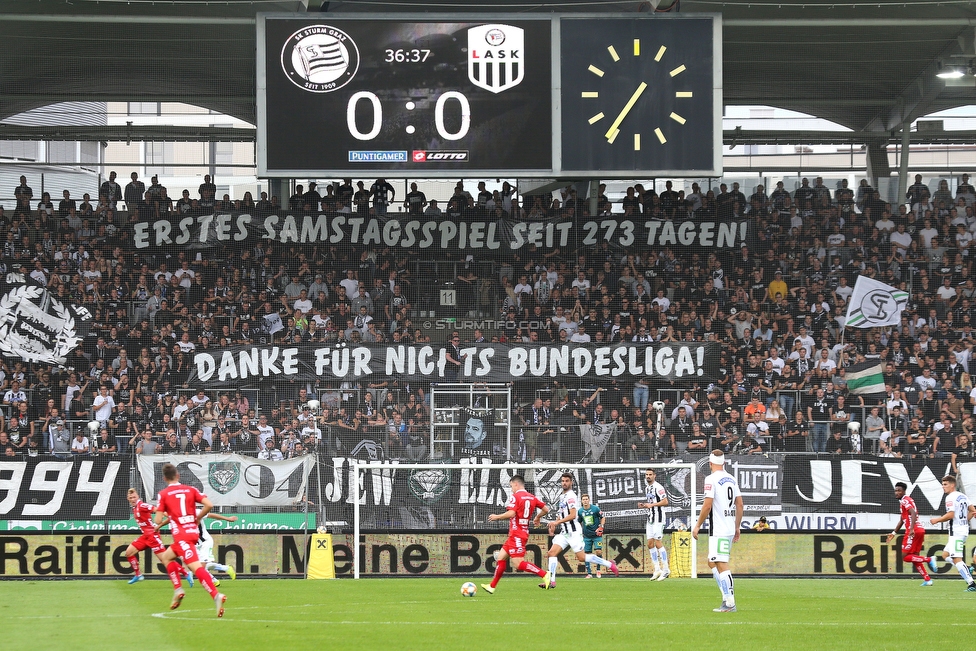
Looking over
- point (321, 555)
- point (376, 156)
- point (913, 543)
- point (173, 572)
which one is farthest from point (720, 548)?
point (376, 156)

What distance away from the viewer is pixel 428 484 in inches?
952

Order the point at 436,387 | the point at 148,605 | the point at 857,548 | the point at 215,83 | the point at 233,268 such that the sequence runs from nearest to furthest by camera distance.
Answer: the point at 148,605 < the point at 857,548 < the point at 436,387 < the point at 233,268 < the point at 215,83

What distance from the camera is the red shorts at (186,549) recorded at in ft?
45.8

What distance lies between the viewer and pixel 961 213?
102 feet

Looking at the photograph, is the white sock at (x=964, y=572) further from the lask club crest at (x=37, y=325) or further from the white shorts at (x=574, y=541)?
the lask club crest at (x=37, y=325)

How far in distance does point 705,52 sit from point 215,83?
13471mm

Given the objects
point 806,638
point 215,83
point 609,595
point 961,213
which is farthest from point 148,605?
point 961,213

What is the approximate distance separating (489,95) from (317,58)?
341cm

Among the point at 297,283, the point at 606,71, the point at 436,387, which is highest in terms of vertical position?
the point at 606,71

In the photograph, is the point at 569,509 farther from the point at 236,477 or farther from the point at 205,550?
the point at 236,477

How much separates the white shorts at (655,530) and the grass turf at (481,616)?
1.23 meters

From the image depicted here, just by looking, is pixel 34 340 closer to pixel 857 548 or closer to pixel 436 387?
pixel 436 387

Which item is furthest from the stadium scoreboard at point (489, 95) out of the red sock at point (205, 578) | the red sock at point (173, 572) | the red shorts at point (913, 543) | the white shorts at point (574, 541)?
the red sock at point (205, 578)

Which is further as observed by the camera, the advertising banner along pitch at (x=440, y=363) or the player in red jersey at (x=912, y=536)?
the advertising banner along pitch at (x=440, y=363)
